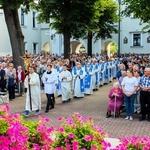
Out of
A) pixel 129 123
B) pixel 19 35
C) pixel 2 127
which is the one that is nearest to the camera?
pixel 2 127

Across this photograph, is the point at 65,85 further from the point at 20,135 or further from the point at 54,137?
the point at 20,135

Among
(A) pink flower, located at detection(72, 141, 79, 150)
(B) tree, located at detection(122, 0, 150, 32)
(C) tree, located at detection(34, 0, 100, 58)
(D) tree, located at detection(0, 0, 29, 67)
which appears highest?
(C) tree, located at detection(34, 0, 100, 58)

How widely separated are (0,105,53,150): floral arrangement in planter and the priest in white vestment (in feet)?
21.7

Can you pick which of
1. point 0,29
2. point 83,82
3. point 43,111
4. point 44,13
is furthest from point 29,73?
point 0,29

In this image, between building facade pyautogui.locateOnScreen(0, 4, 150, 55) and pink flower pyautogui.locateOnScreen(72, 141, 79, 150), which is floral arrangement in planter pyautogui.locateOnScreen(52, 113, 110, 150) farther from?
building facade pyautogui.locateOnScreen(0, 4, 150, 55)

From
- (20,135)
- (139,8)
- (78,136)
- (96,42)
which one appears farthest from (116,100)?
(96,42)

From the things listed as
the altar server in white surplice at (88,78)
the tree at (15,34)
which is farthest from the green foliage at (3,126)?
the tree at (15,34)

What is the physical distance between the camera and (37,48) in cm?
4566

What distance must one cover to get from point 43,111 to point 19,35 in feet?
22.4

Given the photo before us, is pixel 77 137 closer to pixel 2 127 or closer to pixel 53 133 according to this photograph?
pixel 53 133

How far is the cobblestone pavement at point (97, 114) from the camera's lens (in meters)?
9.64

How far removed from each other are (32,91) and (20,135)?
25.6 feet

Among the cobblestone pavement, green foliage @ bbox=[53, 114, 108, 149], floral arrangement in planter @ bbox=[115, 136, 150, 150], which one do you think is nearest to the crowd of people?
the cobblestone pavement

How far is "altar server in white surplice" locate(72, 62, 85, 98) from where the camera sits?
53.9ft
